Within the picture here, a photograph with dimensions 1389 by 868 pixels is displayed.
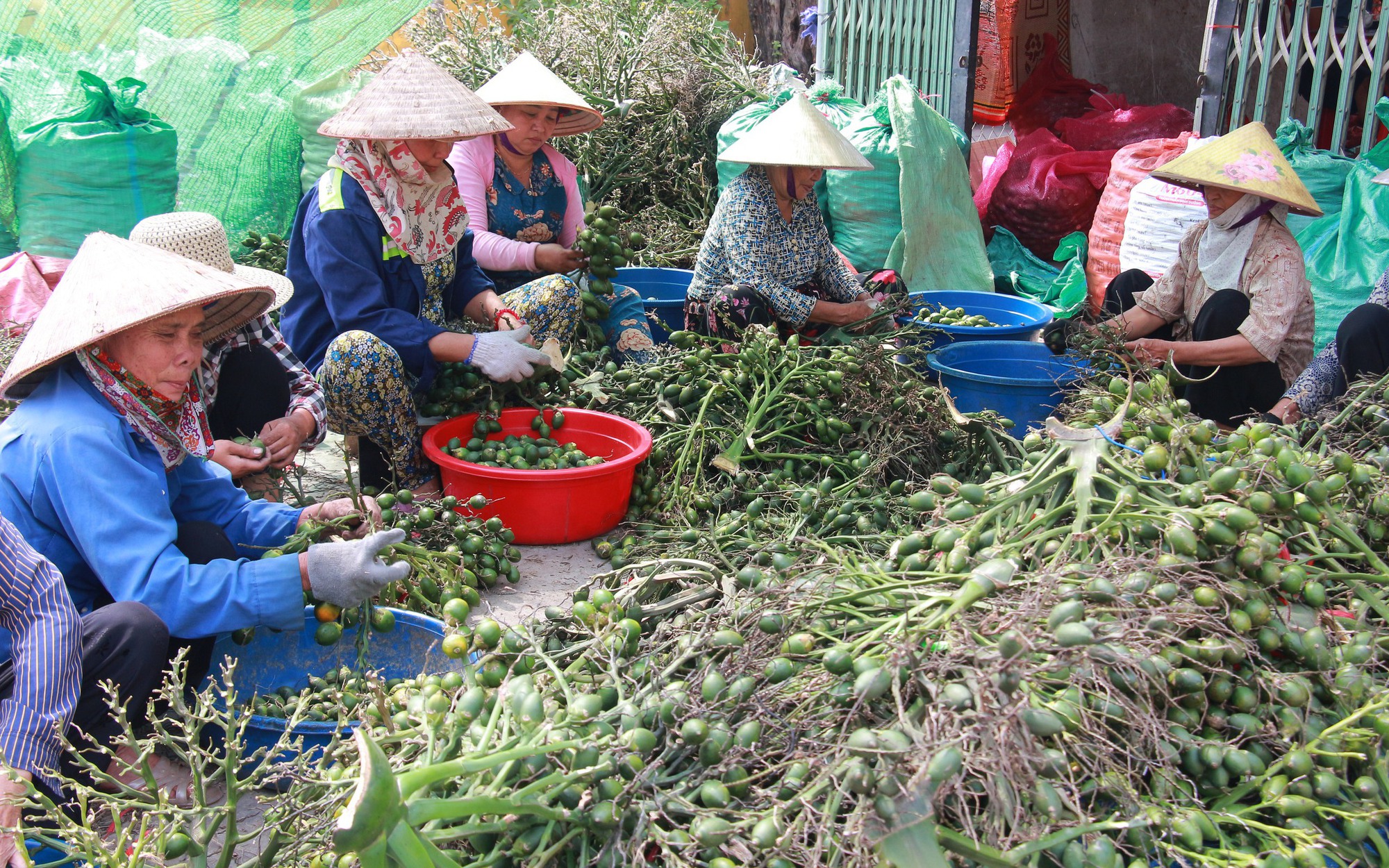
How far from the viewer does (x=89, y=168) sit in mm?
4082

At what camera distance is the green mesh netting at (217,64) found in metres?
4.53

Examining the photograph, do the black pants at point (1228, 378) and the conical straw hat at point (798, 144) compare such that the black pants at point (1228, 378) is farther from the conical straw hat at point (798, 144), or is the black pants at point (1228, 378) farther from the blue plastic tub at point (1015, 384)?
the conical straw hat at point (798, 144)

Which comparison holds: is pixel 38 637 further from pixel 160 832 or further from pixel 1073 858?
pixel 1073 858

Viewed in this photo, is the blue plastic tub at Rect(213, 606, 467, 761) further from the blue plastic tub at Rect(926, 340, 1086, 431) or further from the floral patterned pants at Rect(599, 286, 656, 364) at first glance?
the blue plastic tub at Rect(926, 340, 1086, 431)

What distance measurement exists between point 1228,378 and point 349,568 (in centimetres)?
282

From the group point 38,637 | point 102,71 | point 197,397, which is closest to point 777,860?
point 38,637

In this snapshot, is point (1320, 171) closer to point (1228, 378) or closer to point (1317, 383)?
point (1228, 378)

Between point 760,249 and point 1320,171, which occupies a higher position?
point 1320,171

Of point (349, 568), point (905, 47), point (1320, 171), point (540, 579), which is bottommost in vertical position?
point (540, 579)

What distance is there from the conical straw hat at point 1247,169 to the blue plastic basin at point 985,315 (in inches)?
33.4

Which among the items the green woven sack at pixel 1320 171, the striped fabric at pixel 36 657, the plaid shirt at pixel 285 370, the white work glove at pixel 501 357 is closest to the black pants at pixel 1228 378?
the green woven sack at pixel 1320 171

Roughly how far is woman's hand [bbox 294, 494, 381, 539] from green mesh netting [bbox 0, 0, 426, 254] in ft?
10.1

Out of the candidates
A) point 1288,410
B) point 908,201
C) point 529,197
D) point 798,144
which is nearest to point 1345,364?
point 1288,410

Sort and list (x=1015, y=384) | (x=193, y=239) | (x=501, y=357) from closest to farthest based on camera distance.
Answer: (x=193, y=239) < (x=501, y=357) < (x=1015, y=384)
